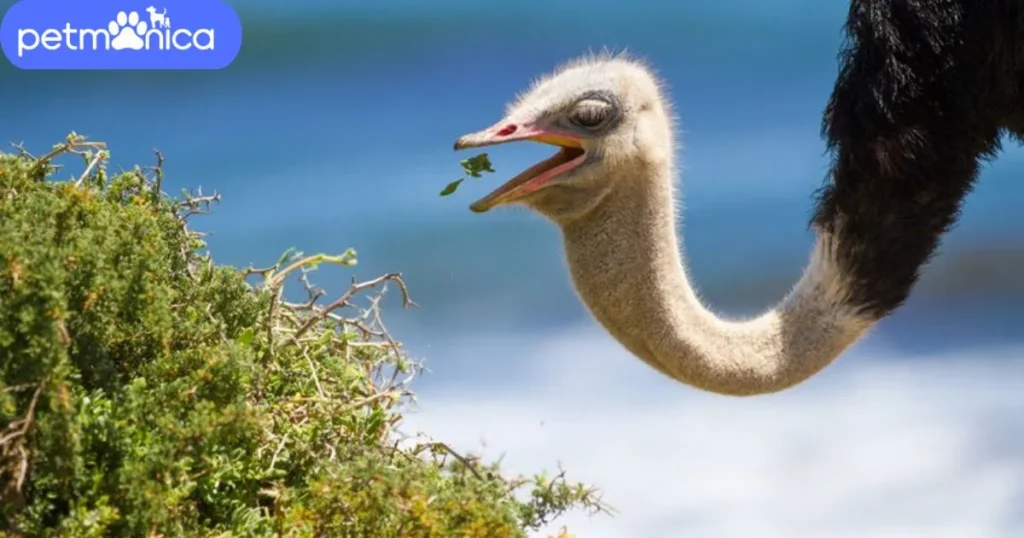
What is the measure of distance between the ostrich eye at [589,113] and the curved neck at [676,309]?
0.13 meters

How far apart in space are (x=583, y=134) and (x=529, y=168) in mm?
134

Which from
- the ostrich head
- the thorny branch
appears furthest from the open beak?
the thorny branch

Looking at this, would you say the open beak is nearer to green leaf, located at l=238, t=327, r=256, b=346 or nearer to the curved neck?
the curved neck

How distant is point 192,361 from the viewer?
296cm

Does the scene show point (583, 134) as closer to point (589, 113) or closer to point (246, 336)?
point (589, 113)

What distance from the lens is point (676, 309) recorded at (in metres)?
3.40

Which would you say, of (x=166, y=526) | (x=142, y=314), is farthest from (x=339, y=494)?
(x=142, y=314)

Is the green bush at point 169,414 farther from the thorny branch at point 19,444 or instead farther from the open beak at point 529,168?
the open beak at point 529,168

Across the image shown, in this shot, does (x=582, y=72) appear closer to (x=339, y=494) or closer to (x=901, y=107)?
(x=901, y=107)

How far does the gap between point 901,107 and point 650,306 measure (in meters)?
0.75

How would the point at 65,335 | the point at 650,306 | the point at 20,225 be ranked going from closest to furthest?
the point at 65,335
the point at 20,225
the point at 650,306

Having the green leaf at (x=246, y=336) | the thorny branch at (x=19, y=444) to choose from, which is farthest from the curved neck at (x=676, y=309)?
the thorny branch at (x=19, y=444)

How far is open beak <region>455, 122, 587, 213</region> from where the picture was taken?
3121 millimetres

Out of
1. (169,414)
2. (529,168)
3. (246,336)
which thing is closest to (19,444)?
(169,414)
